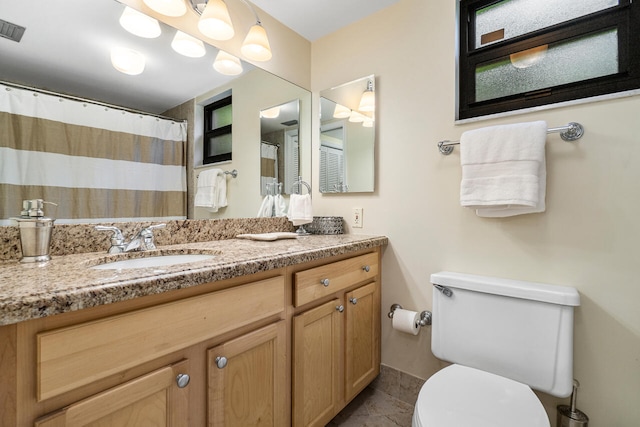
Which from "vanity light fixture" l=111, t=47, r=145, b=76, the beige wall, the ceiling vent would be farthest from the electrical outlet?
the ceiling vent

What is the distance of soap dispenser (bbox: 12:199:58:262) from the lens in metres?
0.85

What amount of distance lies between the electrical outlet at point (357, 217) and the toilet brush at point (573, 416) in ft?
3.78

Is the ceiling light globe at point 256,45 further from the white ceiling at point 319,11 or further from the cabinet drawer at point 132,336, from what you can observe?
the cabinet drawer at point 132,336

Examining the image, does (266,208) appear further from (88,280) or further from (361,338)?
(88,280)

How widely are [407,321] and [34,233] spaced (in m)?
1.50

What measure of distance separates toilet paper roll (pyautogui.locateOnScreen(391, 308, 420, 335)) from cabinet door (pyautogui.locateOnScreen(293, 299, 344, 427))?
35 cm

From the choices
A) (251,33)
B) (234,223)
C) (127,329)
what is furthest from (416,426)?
→ (251,33)

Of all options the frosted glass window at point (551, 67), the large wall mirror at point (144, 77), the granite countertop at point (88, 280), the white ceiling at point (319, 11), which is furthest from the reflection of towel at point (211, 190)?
the frosted glass window at point (551, 67)

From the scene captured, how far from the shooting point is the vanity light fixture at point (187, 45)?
1326 mm

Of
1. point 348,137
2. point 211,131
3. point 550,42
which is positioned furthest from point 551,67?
point 211,131

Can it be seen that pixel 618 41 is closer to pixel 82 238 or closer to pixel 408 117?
pixel 408 117

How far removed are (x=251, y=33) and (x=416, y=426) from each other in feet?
5.85

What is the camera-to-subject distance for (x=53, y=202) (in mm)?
1006

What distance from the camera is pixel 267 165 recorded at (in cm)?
179
